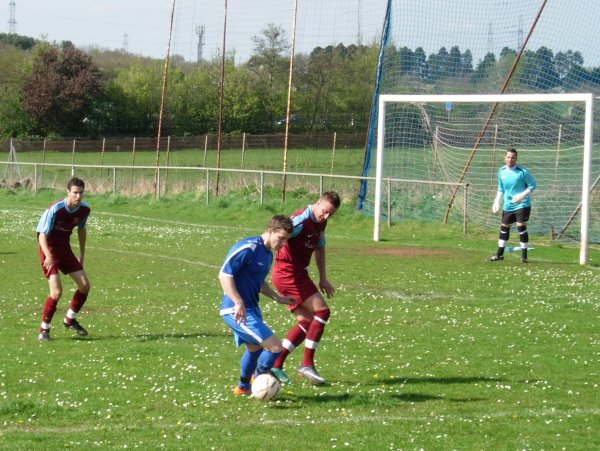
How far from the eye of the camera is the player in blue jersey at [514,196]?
1994 cm

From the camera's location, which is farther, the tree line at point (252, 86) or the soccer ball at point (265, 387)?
the tree line at point (252, 86)

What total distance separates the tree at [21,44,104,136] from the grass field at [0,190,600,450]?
4567 centimetres

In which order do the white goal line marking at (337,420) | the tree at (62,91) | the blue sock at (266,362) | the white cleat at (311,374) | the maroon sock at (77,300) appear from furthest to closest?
the tree at (62,91), the maroon sock at (77,300), the white cleat at (311,374), the blue sock at (266,362), the white goal line marking at (337,420)

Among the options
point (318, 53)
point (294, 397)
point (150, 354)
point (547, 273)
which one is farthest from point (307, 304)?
point (318, 53)

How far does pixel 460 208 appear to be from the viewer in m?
27.1

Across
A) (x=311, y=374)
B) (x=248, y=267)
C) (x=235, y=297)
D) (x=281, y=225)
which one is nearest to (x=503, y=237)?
(x=311, y=374)

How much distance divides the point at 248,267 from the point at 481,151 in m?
19.5

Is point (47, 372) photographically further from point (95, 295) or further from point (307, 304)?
point (95, 295)

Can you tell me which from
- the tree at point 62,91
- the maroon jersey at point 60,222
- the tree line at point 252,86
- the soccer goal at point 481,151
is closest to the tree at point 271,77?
the tree line at point 252,86

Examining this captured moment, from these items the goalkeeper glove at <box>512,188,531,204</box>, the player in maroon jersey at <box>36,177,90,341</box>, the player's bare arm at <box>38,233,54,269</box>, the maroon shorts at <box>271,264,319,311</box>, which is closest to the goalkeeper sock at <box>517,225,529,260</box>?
the goalkeeper glove at <box>512,188,531,204</box>

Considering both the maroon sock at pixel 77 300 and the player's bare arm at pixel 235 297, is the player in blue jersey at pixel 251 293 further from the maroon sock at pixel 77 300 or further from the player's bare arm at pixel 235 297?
the maroon sock at pixel 77 300

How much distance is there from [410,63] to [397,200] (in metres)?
4.21

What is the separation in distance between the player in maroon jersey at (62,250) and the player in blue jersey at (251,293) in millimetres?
4057

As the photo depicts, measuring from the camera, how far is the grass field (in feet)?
26.4
